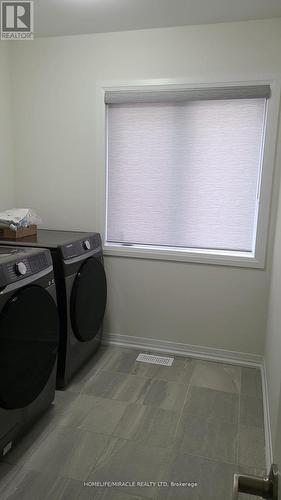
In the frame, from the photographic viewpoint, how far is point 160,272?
2.73 metres

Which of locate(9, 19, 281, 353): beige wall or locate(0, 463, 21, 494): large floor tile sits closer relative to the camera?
locate(0, 463, 21, 494): large floor tile

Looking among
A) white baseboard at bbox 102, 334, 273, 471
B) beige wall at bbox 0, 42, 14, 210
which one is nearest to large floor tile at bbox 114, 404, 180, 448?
white baseboard at bbox 102, 334, 273, 471

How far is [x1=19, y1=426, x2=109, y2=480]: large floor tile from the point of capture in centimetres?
163

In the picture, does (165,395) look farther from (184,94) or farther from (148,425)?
(184,94)

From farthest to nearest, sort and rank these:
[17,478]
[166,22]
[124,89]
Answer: [124,89] → [166,22] → [17,478]

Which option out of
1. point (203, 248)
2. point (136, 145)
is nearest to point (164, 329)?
point (203, 248)

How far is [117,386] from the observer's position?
2.33 m

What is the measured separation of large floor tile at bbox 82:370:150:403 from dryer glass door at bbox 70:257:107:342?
0.93 ft

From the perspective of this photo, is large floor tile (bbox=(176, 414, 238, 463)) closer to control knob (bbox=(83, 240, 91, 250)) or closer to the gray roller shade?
control knob (bbox=(83, 240, 91, 250))

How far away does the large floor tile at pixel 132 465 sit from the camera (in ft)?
5.22

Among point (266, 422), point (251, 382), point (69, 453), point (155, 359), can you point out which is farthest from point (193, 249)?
point (69, 453)

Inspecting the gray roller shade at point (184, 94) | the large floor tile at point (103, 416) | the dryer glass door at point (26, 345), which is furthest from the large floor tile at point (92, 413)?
the gray roller shade at point (184, 94)

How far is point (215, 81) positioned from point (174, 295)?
1549 mm

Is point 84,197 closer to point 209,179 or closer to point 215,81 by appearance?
point 209,179
